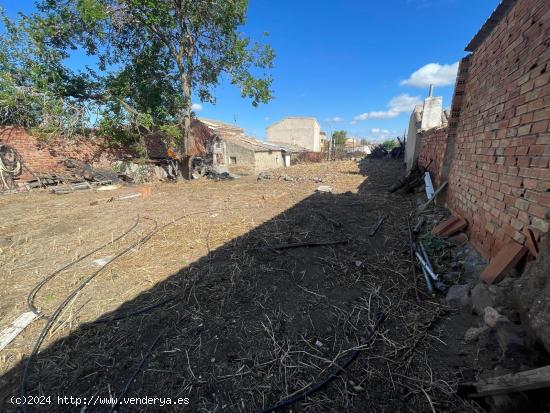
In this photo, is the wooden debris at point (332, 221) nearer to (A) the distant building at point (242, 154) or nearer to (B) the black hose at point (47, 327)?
(B) the black hose at point (47, 327)

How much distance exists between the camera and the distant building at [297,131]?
1623 inches

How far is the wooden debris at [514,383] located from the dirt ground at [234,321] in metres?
0.19

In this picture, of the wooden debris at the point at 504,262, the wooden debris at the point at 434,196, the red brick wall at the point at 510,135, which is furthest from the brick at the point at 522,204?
the wooden debris at the point at 434,196

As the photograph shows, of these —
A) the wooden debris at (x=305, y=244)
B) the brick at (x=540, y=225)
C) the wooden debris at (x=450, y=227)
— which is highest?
the brick at (x=540, y=225)

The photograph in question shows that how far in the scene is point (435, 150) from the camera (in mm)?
6035

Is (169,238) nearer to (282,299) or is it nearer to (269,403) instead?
(282,299)

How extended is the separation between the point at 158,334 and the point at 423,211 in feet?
16.0

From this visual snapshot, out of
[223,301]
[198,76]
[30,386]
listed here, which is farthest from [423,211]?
[198,76]

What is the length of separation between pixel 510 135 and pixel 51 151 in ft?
50.6

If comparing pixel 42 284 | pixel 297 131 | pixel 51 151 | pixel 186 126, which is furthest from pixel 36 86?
pixel 297 131

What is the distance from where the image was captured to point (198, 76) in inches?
460

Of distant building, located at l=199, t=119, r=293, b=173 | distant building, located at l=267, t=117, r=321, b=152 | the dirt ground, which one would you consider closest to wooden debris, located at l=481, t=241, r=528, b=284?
the dirt ground

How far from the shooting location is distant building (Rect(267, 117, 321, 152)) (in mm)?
41219

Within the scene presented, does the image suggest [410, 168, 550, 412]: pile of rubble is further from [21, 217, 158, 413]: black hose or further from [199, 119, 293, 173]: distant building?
[199, 119, 293, 173]: distant building
